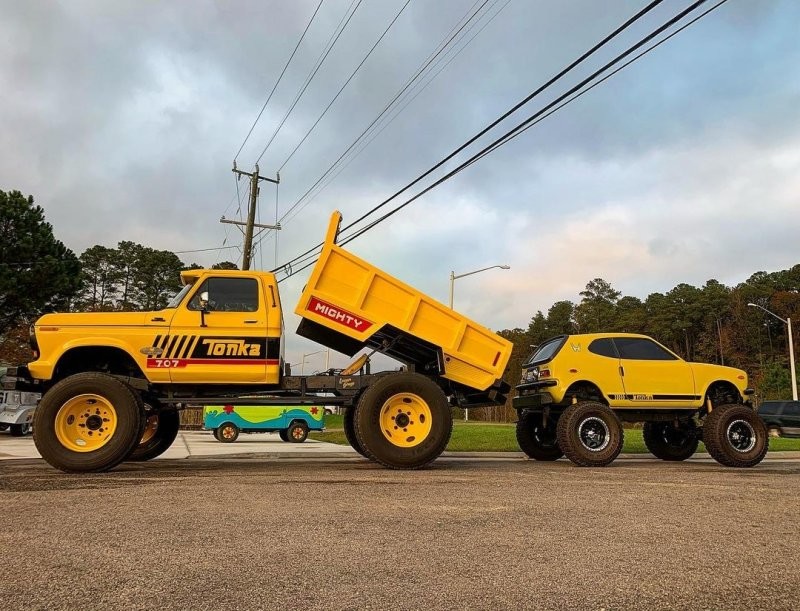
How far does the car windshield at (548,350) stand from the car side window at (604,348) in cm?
49

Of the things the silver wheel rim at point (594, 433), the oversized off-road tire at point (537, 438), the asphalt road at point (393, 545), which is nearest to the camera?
the asphalt road at point (393, 545)

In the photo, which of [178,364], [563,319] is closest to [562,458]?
[178,364]

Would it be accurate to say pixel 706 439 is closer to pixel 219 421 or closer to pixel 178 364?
pixel 178 364

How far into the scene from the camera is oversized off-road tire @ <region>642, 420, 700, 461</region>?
11078 mm

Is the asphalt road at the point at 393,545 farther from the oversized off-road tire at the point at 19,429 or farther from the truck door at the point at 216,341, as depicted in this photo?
the oversized off-road tire at the point at 19,429

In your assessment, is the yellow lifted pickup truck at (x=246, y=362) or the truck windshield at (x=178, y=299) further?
the truck windshield at (x=178, y=299)

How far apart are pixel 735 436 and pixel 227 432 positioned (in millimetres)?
14424

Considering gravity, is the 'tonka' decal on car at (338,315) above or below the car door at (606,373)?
above

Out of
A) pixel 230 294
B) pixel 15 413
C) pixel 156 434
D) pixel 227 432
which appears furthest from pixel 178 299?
pixel 15 413

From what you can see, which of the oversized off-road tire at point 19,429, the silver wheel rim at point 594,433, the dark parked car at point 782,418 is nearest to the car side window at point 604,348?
the silver wheel rim at point 594,433

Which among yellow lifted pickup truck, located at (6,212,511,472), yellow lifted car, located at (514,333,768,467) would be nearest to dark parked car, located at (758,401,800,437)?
yellow lifted car, located at (514,333,768,467)

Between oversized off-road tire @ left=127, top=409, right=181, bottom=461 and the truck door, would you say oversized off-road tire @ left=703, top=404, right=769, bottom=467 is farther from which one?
oversized off-road tire @ left=127, top=409, right=181, bottom=461

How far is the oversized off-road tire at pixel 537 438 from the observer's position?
35.8ft

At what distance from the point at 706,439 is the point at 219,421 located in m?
14.3
